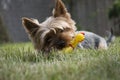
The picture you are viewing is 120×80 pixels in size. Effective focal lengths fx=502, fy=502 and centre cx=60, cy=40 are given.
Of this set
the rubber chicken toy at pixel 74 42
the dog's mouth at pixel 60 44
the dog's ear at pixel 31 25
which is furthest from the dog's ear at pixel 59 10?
the dog's mouth at pixel 60 44

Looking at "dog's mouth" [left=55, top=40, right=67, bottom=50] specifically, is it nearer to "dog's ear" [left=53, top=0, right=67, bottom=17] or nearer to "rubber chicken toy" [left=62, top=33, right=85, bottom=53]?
"rubber chicken toy" [left=62, top=33, right=85, bottom=53]

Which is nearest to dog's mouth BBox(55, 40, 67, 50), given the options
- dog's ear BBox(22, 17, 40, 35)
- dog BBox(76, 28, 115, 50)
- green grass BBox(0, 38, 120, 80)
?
dog's ear BBox(22, 17, 40, 35)

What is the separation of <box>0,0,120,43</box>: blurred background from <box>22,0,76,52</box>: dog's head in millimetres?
9865

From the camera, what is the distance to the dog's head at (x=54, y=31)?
7.07 metres

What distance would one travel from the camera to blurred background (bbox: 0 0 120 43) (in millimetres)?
18328

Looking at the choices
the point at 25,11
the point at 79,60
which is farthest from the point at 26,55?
the point at 25,11

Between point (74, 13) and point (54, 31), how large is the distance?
14619mm

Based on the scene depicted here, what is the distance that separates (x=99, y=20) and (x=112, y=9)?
7.41ft

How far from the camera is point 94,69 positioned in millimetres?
5176

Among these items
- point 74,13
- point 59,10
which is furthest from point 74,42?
point 74,13

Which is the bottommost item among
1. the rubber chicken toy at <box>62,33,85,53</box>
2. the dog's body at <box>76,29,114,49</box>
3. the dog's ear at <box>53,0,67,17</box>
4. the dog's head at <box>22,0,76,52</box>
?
the dog's body at <box>76,29,114,49</box>

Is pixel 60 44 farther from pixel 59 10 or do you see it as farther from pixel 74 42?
pixel 59 10

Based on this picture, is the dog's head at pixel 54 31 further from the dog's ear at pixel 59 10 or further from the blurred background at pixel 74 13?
the blurred background at pixel 74 13

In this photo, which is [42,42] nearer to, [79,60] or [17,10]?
[79,60]
